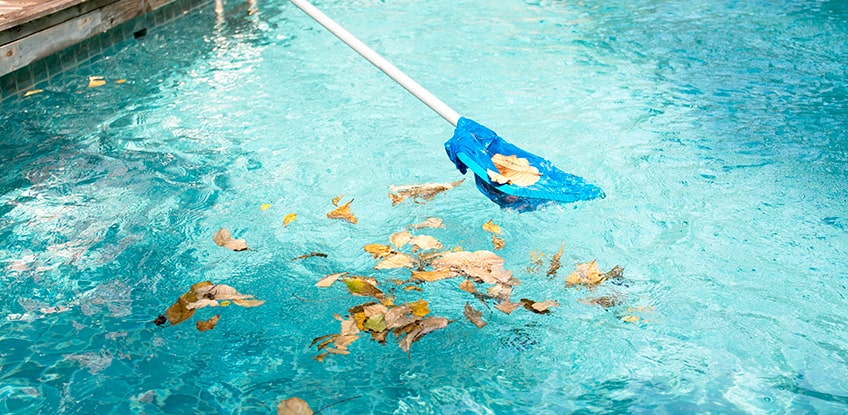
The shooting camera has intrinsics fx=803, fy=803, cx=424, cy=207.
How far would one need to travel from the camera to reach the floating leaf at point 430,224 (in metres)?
3.46

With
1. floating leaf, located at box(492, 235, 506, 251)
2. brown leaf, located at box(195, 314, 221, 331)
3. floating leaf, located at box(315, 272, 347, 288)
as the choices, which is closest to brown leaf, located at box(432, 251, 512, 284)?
floating leaf, located at box(492, 235, 506, 251)

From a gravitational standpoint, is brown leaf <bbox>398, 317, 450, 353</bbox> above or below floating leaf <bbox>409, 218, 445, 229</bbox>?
above

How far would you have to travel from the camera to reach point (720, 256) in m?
3.25

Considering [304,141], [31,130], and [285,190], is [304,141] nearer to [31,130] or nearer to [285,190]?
[285,190]

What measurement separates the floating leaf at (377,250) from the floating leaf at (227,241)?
0.52 metres

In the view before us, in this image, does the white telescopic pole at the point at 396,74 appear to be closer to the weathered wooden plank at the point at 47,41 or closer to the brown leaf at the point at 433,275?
the brown leaf at the point at 433,275

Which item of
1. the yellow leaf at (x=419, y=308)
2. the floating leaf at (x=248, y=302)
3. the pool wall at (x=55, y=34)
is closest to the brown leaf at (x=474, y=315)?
the yellow leaf at (x=419, y=308)

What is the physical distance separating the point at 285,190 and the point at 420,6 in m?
3.48

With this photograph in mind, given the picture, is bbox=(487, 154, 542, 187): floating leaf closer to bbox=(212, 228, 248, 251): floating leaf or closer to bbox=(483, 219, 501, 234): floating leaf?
bbox=(483, 219, 501, 234): floating leaf

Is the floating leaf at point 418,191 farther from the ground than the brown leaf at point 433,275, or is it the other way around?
the brown leaf at point 433,275

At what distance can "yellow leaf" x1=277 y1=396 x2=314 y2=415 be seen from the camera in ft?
7.79

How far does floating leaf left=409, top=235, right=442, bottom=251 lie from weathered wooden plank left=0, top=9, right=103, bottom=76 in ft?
9.13

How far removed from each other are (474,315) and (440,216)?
2.73 feet

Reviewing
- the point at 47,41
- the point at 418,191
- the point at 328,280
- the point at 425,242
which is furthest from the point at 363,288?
the point at 47,41
